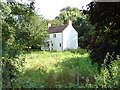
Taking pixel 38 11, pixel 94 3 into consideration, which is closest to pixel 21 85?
pixel 38 11

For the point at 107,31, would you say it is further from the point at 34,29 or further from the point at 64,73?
the point at 34,29

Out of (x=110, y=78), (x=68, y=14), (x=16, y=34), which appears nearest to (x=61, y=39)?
(x=68, y=14)

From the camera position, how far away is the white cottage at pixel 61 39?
7.02 ft

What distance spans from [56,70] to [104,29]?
643mm

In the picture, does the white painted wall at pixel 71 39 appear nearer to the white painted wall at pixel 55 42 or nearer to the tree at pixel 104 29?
the white painted wall at pixel 55 42

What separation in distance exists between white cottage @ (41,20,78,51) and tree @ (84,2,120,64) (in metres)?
0.33

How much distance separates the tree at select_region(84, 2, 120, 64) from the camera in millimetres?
2470

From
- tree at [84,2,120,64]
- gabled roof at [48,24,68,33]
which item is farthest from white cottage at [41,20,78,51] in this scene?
tree at [84,2,120,64]

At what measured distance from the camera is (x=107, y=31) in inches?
102

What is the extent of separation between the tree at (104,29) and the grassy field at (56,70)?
0.61 feet

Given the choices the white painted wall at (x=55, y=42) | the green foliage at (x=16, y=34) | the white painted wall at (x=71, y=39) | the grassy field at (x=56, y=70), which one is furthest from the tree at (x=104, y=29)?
the green foliage at (x=16, y=34)

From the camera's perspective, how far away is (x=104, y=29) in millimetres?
2588

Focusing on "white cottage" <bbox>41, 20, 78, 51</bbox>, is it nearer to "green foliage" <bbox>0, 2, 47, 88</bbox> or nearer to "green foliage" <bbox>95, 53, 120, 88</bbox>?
"green foliage" <bbox>0, 2, 47, 88</bbox>

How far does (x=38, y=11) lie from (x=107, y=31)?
78 centimetres
